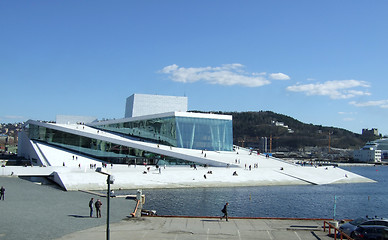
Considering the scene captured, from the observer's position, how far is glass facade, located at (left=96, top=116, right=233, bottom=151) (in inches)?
1906

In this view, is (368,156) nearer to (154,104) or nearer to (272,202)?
(154,104)

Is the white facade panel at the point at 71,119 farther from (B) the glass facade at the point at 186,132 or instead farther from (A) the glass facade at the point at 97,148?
(A) the glass facade at the point at 97,148

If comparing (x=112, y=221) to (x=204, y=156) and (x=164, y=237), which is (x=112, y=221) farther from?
(x=204, y=156)

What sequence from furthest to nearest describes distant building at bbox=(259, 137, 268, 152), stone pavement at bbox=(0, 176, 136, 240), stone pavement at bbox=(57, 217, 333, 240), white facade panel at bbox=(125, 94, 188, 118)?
distant building at bbox=(259, 137, 268, 152), white facade panel at bbox=(125, 94, 188, 118), stone pavement at bbox=(0, 176, 136, 240), stone pavement at bbox=(57, 217, 333, 240)

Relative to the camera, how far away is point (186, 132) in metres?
48.7

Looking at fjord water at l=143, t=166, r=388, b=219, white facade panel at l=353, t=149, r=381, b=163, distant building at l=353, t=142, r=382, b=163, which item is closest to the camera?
fjord water at l=143, t=166, r=388, b=219

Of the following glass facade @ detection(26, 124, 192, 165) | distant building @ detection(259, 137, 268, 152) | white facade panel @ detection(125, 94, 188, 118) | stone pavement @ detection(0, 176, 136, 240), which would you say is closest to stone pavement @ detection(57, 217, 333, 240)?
stone pavement @ detection(0, 176, 136, 240)

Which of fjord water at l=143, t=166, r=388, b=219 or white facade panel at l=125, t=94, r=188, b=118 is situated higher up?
white facade panel at l=125, t=94, r=188, b=118

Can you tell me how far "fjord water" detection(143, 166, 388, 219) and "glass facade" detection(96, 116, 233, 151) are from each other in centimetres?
1406

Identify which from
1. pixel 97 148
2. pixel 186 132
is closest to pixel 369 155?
pixel 186 132

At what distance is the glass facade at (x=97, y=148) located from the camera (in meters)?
44.4

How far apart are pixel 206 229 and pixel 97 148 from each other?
3085cm

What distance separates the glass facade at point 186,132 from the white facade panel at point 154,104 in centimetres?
829

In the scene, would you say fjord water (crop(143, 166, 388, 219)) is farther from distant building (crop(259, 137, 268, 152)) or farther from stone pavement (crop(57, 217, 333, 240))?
distant building (crop(259, 137, 268, 152))
